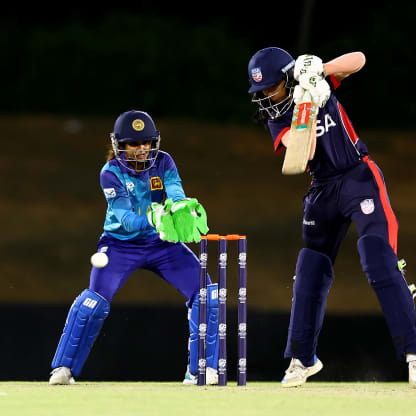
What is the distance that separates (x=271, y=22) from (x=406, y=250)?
4132 mm

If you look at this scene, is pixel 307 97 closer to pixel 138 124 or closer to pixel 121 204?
pixel 138 124

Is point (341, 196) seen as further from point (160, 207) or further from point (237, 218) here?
point (237, 218)

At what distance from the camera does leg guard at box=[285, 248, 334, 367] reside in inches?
166

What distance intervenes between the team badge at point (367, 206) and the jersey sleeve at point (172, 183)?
0.78 metres

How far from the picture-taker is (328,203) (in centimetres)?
412

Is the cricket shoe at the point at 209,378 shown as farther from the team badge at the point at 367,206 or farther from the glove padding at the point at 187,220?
the team badge at the point at 367,206

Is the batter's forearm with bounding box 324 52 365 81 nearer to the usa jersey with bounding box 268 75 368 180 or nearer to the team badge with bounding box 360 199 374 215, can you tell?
the usa jersey with bounding box 268 75 368 180

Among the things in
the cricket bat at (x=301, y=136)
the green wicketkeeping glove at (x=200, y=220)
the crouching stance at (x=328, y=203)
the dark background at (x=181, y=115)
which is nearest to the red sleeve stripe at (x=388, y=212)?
the crouching stance at (x=328, y=203)

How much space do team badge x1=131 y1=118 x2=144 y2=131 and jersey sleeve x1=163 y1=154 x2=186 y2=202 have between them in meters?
0.18

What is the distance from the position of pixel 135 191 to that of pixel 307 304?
34.6 inches

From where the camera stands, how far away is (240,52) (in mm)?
12070

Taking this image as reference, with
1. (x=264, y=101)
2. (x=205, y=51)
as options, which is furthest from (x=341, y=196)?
(x=205, y=51)

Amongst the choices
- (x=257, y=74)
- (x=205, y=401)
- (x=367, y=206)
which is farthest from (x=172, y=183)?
(x=205, y=401)

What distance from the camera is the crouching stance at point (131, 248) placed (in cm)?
437
